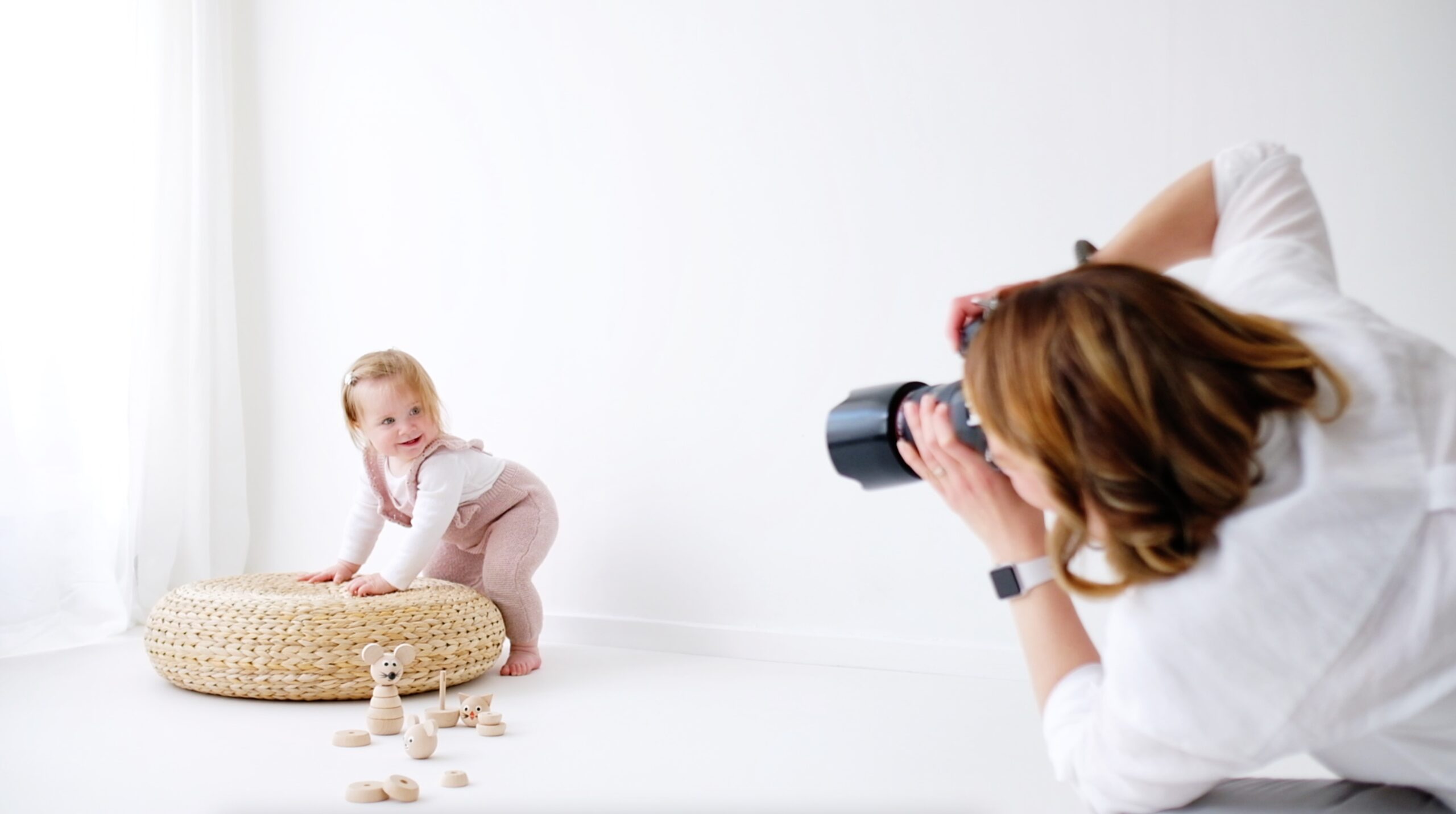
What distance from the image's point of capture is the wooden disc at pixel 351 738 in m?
1.51

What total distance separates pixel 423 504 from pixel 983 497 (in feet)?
4.37

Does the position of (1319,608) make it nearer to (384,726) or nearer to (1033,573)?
(1033,573)

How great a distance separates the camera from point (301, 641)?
1.73 m

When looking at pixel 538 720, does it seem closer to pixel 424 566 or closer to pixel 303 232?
pixel 424 566

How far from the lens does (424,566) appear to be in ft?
6.64

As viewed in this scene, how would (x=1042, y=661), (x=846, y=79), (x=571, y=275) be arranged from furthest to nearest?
1. (x=571, y=275)
2. (x=846, y=79)
3. (x=1042, y=661)

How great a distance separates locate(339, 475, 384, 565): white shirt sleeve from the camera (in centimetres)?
217

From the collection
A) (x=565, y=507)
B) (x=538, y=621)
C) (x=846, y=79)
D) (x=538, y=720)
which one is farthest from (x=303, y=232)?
(x=538, y=720)

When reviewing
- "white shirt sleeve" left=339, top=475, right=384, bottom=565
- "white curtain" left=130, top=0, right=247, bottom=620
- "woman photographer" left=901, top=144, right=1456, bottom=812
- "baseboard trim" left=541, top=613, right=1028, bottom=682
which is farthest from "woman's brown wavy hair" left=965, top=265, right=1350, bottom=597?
"white curtain" left=130, top=0, right=247, bottom=620

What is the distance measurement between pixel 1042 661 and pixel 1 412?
206cm

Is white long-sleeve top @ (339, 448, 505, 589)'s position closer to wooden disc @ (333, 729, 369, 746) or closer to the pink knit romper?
the pink knit romper

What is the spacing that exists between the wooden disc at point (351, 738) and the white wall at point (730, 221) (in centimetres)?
82

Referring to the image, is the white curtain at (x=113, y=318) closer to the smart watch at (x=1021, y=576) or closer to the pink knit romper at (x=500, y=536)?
the pink knit romper at (x=500, y=536)

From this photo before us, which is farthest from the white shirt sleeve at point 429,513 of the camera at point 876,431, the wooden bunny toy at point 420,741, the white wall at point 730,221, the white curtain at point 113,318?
the camera at point 876,431
